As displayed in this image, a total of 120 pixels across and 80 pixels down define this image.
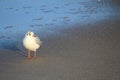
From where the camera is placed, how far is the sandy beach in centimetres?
487

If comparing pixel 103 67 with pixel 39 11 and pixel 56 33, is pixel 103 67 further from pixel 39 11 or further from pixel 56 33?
pixel 39 11

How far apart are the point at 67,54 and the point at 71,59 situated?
30cm

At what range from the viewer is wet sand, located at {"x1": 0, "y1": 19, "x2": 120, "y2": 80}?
15.8ft

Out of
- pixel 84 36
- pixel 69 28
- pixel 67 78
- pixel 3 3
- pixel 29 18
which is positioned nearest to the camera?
pixel 67 78

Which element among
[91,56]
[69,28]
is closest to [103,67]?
[91,56]

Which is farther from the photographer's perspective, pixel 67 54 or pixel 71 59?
pixel 67 54

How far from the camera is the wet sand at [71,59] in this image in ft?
15.8

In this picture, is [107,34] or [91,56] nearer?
[91,56]

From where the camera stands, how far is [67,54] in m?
5.84

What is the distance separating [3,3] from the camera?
35.7 feet

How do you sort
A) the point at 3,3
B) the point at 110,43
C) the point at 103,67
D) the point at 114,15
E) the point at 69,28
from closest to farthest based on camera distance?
the point at 103,67, the point at 110,43, the point at 69,28, the point at 114,15, the point at 3,3

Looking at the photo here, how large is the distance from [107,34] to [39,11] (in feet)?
9.70

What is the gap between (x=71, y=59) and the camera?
5.56 metres

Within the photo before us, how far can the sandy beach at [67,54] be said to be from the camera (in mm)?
4867
